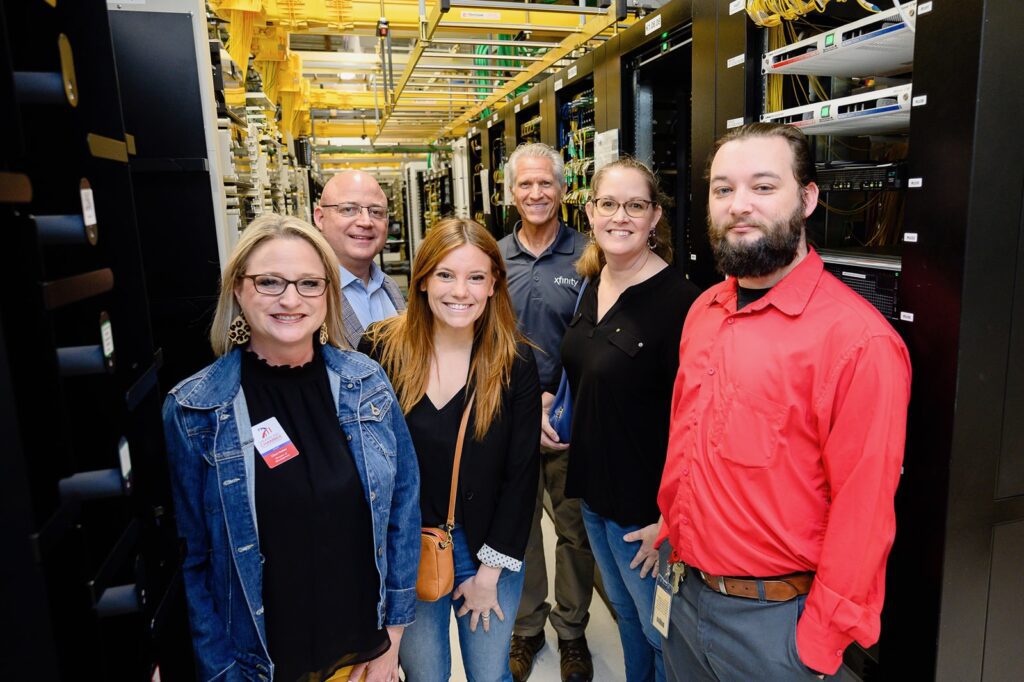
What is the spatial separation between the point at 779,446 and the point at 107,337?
1205 millimetres

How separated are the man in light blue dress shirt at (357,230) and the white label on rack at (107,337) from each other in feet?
5.05

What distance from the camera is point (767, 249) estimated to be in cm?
137

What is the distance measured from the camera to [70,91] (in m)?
0.65

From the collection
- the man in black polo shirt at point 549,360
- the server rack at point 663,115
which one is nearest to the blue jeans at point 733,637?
the man in black polo shirt at point 549,360

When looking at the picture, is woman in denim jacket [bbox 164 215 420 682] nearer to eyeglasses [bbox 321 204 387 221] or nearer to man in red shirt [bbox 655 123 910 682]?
man in red shirt [bbox 655 123 910 682]

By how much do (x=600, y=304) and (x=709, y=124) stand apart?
0.81 metres

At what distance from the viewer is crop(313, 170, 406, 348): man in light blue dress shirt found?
2322 millimetres

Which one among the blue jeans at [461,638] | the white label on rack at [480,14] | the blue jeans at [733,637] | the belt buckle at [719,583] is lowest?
the blue jeans at [461,638]

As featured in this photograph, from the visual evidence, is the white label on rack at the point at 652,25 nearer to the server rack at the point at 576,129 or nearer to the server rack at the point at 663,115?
the server rack at the point at 663,115

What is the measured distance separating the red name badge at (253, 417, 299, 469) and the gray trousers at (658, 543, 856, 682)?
0.98 m

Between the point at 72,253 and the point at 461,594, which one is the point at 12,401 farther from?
the point at 461,594

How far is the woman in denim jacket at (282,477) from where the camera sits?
1238mm

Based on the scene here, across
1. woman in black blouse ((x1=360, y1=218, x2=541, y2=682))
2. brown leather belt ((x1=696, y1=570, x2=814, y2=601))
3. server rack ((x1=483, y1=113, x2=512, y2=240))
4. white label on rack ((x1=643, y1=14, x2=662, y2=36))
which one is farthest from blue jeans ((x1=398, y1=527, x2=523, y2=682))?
server rack ((x1=483, y1=113, x2=512, y2=240))

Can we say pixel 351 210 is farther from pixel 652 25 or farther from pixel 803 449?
pixel 803 449
